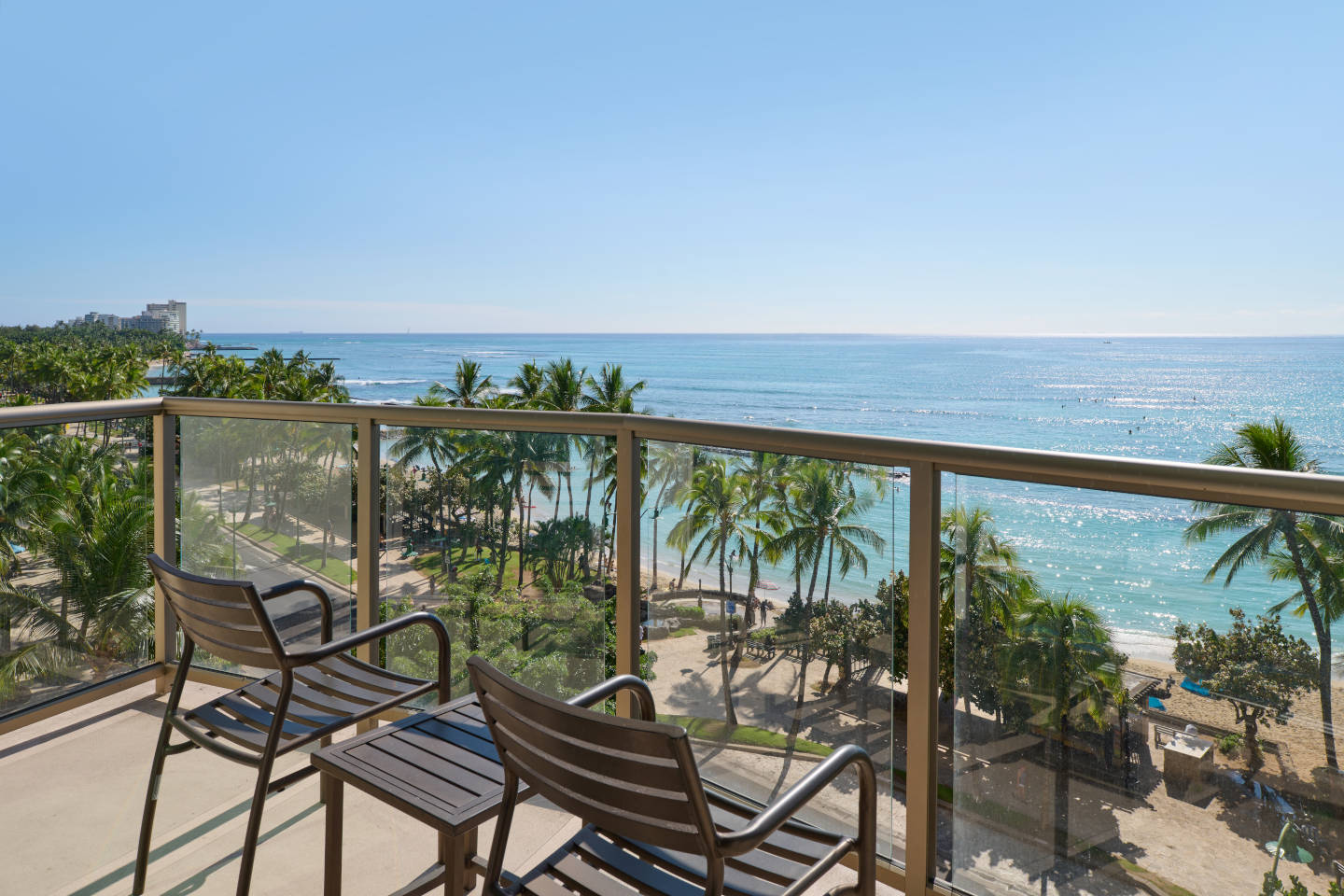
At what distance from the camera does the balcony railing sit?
5.31 ft

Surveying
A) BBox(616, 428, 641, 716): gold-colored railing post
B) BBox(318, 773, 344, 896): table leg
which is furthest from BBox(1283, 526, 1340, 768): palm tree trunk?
BBox(318, 773, 344, 896): table leg

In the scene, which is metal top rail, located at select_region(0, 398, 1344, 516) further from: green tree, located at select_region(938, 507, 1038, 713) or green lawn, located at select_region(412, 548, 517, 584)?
green lawn, located at select_region(412, 548, 517, 584)

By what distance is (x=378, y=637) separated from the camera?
6.19ft

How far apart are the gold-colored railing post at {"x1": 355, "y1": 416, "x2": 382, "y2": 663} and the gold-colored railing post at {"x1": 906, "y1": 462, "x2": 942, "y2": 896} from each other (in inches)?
75.8

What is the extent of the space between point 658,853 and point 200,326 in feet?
222

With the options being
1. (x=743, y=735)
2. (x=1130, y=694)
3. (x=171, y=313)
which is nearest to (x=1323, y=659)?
(x=1130, y=694)

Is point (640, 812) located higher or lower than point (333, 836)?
higher

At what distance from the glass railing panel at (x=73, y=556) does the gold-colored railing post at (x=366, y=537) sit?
100 cm

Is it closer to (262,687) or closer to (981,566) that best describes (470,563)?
(262,687)

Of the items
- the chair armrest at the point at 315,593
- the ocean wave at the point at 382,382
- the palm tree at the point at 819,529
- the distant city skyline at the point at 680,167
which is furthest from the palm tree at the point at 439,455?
the ocean wave at the point at 382,382

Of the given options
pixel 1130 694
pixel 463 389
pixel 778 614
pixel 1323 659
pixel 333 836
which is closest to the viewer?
pixel 1323 659

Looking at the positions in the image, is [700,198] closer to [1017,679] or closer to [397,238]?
[397,238]

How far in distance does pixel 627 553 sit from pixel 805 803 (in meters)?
1.47

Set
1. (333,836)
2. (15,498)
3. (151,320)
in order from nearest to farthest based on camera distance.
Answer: (333,836) → (15,498) → (151,320)
